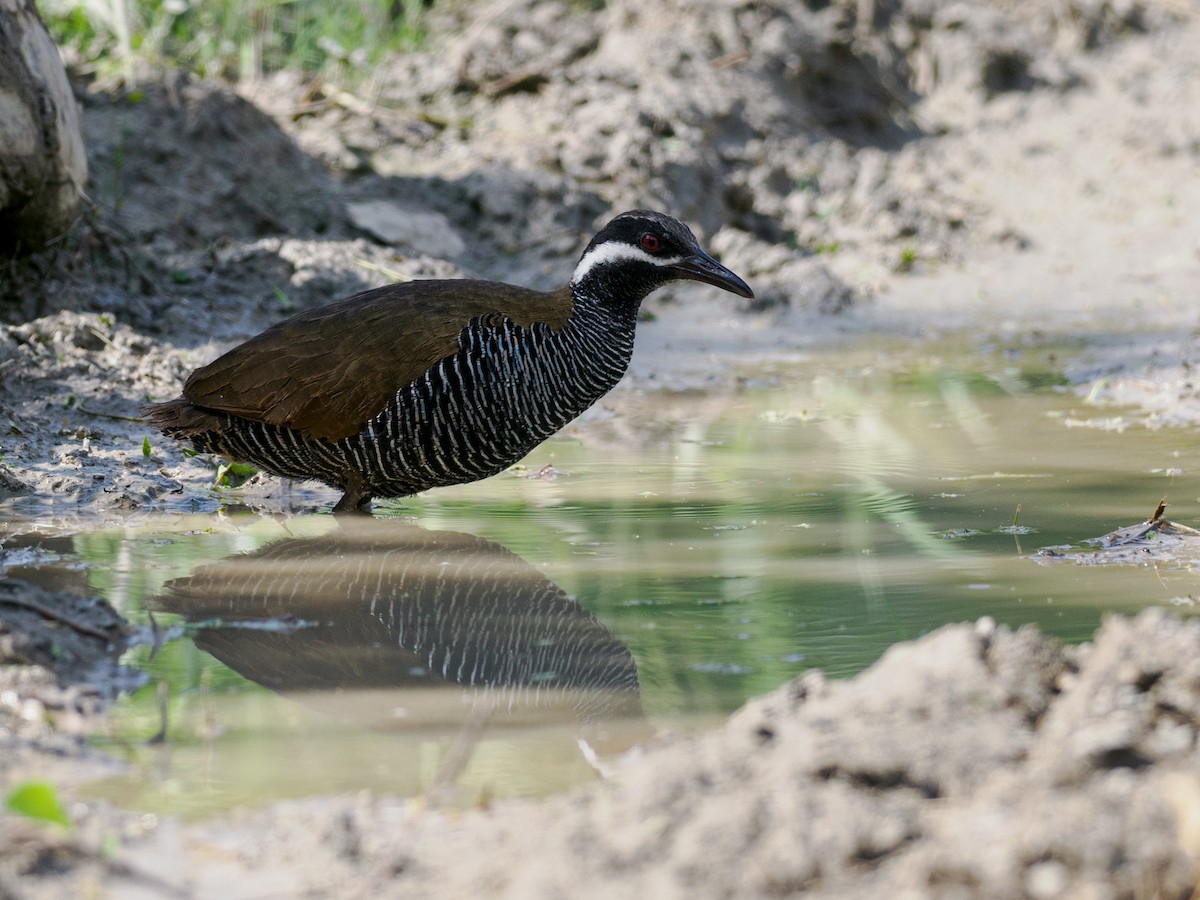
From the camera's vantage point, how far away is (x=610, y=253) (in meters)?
6.21

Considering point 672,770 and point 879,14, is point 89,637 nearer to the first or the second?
point 672,770

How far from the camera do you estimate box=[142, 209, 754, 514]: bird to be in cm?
574

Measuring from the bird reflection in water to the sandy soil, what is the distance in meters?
0.50

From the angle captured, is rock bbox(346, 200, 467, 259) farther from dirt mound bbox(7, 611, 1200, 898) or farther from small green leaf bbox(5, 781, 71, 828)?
small green leaf bbox(5, 781, 71, 828)

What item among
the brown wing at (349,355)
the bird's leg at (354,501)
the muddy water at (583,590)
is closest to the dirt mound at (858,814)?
the muddy water at (583,590)

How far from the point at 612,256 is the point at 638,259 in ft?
0.36

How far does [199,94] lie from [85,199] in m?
2.37

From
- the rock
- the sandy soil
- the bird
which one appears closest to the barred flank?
the bird

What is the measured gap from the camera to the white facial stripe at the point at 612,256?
6188mm

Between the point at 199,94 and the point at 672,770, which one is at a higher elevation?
the point at 199,94

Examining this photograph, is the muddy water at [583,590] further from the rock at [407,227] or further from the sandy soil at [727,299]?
the rock at [407,227]

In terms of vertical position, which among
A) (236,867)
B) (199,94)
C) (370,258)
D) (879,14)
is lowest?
(236,867)

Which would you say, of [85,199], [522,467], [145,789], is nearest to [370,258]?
[85,199]

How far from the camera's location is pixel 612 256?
620 centimetres
